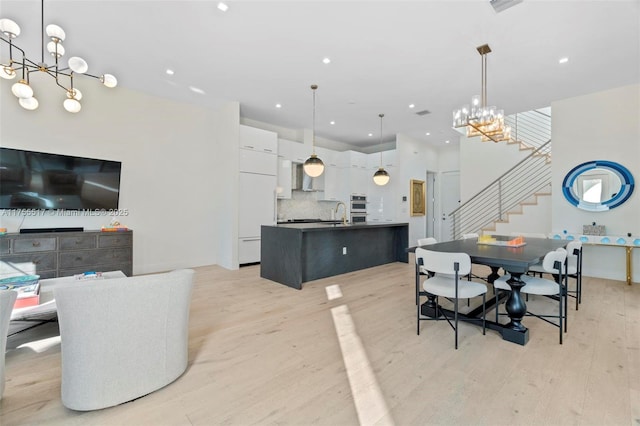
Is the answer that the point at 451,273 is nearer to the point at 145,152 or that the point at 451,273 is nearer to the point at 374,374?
the point at 374,374

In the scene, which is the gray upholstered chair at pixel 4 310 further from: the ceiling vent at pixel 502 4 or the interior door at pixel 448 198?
the interior door at pixel 448 198

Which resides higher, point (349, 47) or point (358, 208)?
point (349, 47)

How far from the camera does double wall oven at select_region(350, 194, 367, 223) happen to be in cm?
790

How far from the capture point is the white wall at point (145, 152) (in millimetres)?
4148

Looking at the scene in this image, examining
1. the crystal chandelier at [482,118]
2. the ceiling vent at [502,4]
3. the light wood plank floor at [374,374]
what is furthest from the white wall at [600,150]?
the ceiling vent at [502,4]

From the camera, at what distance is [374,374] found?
2045mm

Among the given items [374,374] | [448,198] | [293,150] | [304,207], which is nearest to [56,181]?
[293,150]

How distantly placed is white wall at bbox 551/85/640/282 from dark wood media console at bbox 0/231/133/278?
7294mm

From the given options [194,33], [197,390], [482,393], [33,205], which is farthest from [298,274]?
[33,205]

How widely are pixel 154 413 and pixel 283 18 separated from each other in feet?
11.5

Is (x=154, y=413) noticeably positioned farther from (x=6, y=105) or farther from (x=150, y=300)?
(x=6, y=105)

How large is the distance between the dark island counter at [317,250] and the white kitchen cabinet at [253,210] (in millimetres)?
1056

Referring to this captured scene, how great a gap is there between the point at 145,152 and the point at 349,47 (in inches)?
152

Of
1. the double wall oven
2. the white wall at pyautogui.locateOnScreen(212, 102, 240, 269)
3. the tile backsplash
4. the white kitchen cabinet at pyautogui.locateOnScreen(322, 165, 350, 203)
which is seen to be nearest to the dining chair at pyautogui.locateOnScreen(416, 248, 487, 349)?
the white wall at pyautogui.locateOnScreen(212, 102, 240, 269)
